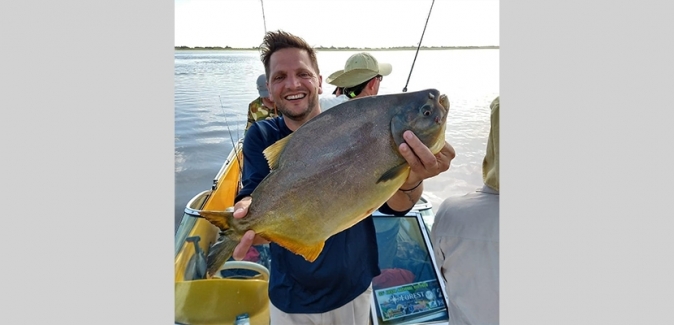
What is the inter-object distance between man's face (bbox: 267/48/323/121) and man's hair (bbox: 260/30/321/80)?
0.10 ft

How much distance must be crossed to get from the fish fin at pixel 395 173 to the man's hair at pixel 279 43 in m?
0.81

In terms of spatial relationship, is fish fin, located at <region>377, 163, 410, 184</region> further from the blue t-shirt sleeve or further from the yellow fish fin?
the blue t-shirt sleeve

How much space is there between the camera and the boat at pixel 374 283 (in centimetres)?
328

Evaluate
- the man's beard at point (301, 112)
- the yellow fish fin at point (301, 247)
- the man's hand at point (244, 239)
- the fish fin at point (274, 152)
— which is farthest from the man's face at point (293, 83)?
the yellow fish fin at point (301, 247)

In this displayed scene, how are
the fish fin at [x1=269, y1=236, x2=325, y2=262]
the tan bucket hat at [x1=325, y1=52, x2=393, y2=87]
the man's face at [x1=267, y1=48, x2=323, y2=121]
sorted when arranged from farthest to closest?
the tan bucket hat at [x1=325, y1=52, x2=393, y2=87], the man's face at [x1=267, y1=48, x2=323, y2=121], the fish fin at [x1=269, y1=236, x2=325, y2=262]

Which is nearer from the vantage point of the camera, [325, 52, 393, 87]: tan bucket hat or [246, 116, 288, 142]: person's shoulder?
[246, 116, 288, 142]: person's shoulder

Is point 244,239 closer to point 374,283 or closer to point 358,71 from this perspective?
point 374,283


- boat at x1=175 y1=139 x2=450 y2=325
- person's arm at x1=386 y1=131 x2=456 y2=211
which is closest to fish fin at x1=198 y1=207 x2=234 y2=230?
person's arm at x1=386 y1=131 x2=456 y2=211

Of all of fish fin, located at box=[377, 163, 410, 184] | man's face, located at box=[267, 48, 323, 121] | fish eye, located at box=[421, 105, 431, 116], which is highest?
man's face, located at box=[267, 48, 323, 121]

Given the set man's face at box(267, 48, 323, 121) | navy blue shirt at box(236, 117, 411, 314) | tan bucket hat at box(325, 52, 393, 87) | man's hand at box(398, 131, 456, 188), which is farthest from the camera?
tan bucket hat at box(325, 52, 393, 87)

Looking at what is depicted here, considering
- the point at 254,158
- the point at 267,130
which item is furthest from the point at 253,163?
the point at 267,130

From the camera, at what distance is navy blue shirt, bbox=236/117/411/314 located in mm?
2191

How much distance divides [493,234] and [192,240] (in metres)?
3.01

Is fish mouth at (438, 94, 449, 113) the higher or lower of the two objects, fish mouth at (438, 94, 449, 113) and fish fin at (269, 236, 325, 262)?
the higher
